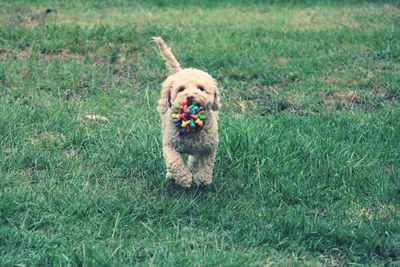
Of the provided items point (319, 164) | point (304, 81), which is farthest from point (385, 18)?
point (319, 164)

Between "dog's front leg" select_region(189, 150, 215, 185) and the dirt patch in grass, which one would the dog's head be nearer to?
"dog's front leg" select_region(189, 150, 215, 185)

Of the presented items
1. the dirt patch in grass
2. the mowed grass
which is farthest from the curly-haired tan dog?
the dirt patch in grass

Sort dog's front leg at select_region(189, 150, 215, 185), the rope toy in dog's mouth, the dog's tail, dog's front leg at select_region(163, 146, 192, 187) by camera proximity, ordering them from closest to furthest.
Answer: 1. the rope toy in dog's mouth
2. dog's front leg at select_region(163, 146, 192, 187)
3. dog's front leg at select_region(189, 150, 215, 185)
4. the dog's tail

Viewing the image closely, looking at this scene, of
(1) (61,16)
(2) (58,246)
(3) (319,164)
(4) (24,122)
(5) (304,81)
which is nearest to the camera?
(2) (58,246)

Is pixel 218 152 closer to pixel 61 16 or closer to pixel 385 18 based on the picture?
A: pixel 61 16

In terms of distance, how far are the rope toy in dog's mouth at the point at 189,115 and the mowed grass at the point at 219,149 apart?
508mm

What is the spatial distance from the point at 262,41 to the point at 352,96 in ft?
6.94

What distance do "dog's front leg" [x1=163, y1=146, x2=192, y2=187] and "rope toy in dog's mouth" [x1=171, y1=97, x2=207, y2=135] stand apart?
0.24 metres

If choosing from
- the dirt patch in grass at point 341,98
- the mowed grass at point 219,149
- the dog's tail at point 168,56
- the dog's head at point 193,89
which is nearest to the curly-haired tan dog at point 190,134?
the dog's head at point 193,89

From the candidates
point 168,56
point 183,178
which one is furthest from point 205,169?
point 168,56

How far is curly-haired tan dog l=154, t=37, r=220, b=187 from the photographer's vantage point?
13.7 ft

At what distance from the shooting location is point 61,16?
9.72m

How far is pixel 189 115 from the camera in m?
4.12

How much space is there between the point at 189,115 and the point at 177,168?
40 cm
